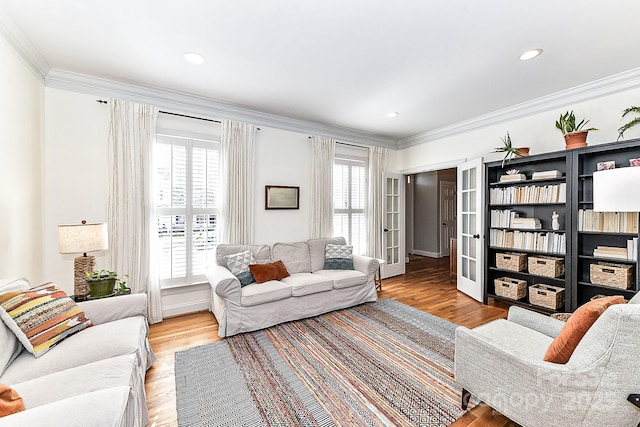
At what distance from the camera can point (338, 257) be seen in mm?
3893

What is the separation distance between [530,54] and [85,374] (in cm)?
389

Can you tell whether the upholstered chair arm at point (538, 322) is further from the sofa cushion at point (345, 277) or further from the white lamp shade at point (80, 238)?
the white lamp shade at point (80, 238)

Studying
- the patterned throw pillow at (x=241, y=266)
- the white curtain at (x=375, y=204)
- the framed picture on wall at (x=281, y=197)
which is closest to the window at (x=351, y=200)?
the white curtain at (x=375, y=204)

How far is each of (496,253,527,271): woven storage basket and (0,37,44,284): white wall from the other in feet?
16.7

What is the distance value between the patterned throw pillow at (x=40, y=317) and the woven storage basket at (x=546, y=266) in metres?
4.46

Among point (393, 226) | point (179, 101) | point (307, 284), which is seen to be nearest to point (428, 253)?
point (393, 226)

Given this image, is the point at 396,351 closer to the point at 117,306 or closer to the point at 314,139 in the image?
the point at 117,306

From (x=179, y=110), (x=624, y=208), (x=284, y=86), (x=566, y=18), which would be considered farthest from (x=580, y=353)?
(x=179, y=110)

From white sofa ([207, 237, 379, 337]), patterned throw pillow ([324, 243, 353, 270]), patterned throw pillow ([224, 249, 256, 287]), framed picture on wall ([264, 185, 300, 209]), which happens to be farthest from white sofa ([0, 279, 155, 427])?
patterned throw pillow ([324, 243, 353, 270])

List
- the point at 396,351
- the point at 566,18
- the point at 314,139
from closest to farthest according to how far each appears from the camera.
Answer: the point at 566,18 < the point at 396,351 < the point at 314,139

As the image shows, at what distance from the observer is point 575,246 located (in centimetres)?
294

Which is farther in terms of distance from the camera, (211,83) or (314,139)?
(314,139)

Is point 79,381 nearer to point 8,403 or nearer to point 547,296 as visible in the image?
point 8,403

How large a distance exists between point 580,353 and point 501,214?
9.33 feet
